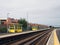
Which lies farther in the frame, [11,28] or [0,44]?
[11,28]

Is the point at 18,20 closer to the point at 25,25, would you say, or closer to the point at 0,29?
the point at 25,25

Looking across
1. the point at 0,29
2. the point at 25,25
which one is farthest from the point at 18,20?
the point at 0,29

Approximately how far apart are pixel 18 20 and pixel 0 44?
115 meters

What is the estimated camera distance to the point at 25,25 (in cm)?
12600

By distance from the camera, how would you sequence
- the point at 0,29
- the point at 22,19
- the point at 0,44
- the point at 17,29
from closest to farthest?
the point at 0,44, the point at 0,29, the point at 17,29, the point at 22,19

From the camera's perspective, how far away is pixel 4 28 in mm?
81125

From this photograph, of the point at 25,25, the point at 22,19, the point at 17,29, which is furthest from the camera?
the point at 22,19

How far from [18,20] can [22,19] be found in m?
5.13

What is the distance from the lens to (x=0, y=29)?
78625 millimetres

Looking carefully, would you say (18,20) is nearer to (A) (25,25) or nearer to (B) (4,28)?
(A) (25,25)

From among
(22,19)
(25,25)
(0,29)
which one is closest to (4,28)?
(0,29)

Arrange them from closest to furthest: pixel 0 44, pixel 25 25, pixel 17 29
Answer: pixel 0 44 → pixel 17 29 → pixel 25 25

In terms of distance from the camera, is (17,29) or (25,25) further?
(25,25)

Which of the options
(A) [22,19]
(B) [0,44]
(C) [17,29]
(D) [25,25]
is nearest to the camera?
(B) [0,44]
